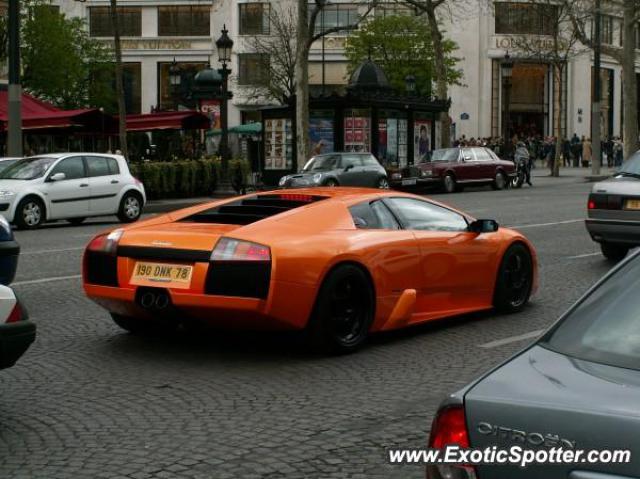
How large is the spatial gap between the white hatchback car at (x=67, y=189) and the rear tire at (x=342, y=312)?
14429mm

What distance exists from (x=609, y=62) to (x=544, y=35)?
967 centimetres

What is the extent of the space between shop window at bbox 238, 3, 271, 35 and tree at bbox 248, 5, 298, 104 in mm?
662

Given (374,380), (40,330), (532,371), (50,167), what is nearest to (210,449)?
(374,380)

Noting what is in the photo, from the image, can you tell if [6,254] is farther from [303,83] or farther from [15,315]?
[303,83]

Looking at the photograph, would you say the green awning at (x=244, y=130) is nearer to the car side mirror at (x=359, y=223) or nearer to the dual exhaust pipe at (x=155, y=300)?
the car side mirror at (x=359, y=223)

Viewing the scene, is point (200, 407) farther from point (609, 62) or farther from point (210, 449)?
point (609, 62)

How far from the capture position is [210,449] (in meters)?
5.71

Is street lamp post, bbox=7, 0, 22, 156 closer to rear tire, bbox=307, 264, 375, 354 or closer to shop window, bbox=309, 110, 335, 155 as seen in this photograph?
shop window, bbox=309, 110, 335, 155

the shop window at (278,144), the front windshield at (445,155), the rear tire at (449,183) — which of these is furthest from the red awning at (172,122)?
the rear tire at (449,183)

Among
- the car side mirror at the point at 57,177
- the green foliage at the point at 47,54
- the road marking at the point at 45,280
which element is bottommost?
the road marking at the point at 45,280

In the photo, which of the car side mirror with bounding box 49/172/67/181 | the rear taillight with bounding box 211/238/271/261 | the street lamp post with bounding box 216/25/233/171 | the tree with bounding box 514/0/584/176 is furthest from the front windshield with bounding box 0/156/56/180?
the tree with bounding box 514/0/584/176

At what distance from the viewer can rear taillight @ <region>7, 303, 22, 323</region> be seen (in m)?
5.99

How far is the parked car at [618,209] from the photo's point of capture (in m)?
13.4

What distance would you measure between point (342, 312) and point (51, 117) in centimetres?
2823
